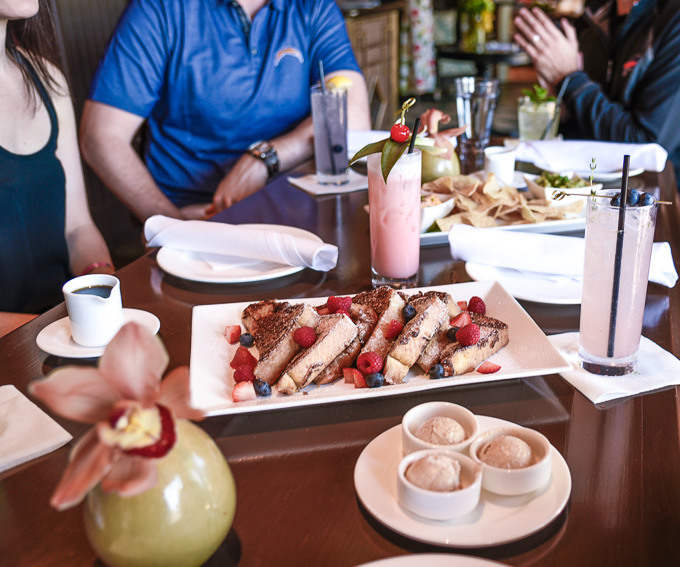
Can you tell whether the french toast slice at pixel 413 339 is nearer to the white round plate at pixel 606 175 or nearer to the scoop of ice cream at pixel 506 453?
the scoop of ice cream at pixel 506 453

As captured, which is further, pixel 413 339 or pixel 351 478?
pixel 413 339

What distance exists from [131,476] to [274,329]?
46cm

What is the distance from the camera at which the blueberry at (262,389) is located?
0.82 meters

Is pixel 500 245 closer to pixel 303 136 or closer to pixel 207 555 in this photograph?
pixel 207 555

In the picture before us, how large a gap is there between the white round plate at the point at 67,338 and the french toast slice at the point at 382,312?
324mm

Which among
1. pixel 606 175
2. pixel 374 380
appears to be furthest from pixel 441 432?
pixel 606 175

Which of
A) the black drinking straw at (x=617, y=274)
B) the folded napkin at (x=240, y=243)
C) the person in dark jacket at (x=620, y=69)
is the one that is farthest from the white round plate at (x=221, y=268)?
the person in dark jacket at (x=620, y=69)

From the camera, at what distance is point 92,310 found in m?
0.95

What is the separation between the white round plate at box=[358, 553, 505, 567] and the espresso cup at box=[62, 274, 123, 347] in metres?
0.59

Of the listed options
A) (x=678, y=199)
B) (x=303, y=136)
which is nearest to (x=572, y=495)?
(x=678, y=199)

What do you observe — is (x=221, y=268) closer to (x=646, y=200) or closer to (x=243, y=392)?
(x=243, y=392)

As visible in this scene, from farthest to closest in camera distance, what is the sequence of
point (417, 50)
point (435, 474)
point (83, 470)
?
point (417, 50), point (435, 474), point (83, 470)

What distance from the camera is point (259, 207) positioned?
170cm

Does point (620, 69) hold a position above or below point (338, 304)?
above
